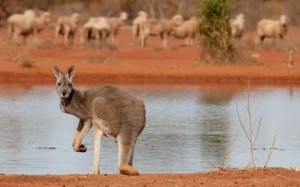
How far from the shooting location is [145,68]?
31.6 meters

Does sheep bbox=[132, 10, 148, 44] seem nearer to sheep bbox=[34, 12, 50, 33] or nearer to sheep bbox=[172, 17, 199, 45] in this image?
sheep bbox=[172, 17, 199, 45]

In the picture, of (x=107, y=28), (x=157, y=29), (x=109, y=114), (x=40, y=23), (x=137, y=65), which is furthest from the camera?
(x=157, y=29)

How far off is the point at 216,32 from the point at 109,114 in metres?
20.8

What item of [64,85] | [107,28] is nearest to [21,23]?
[107,28]

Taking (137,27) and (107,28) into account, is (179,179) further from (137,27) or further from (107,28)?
(137,27)

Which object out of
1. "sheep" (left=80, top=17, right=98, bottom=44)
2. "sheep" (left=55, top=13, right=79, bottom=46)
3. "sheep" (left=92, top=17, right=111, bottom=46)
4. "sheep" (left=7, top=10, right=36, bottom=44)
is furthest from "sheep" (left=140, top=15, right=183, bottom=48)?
"sheep" (left=7, top=10, right=36, bottom=44)

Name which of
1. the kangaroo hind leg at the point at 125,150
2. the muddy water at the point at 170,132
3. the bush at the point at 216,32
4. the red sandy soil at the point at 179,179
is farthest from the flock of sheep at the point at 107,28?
the red sandy soil at the point at 179,179

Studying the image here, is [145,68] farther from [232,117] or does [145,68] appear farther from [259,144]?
[259,144]

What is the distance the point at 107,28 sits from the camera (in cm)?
4066

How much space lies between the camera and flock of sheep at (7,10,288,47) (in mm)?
39750

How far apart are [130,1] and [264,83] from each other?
27093 mm

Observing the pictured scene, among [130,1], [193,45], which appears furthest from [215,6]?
[130,1]

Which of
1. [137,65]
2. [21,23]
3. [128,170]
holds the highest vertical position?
[128,170]

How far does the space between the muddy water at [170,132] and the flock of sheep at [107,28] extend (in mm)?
12937
